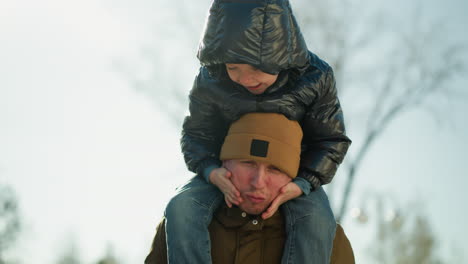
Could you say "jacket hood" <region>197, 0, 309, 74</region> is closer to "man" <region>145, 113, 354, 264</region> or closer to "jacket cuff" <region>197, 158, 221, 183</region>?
"man" <region>145, 113, 354, 264</region>

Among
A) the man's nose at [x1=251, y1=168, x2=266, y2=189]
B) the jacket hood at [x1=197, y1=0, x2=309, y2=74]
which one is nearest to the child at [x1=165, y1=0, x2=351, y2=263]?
the jacket hood at [x1=197, y1=0, x2=309, y2=74]

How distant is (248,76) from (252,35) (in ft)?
0.60

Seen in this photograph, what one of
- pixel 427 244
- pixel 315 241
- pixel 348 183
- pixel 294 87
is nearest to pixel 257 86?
pixel 294 87

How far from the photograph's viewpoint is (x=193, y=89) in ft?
11.9

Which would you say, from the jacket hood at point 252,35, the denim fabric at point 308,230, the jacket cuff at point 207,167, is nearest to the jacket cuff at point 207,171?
the jacket cuff at point 207,167

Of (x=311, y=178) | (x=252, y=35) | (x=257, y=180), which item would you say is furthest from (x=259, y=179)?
(x=252, y=35)

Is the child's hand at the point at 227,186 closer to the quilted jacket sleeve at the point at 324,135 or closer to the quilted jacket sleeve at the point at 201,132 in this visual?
the quilted jacket sleeve at the point at 201,132

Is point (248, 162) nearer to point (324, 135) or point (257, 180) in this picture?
point (257, 180)

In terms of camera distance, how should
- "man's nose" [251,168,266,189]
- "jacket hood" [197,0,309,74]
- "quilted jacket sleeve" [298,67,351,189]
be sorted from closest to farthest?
"jacket hood" [197,0,309,74]
"man's nose" [251,168,266,189]
"quilted jacket sleeve" [298,67,351,189]

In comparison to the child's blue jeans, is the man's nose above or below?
above

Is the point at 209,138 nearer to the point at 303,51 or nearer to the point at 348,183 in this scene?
the point at 303,51

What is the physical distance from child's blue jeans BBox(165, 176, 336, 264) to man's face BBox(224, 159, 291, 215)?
0.14 meters

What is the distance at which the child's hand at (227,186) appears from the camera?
11.2ft

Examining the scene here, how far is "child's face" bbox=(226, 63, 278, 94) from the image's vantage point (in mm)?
3205
